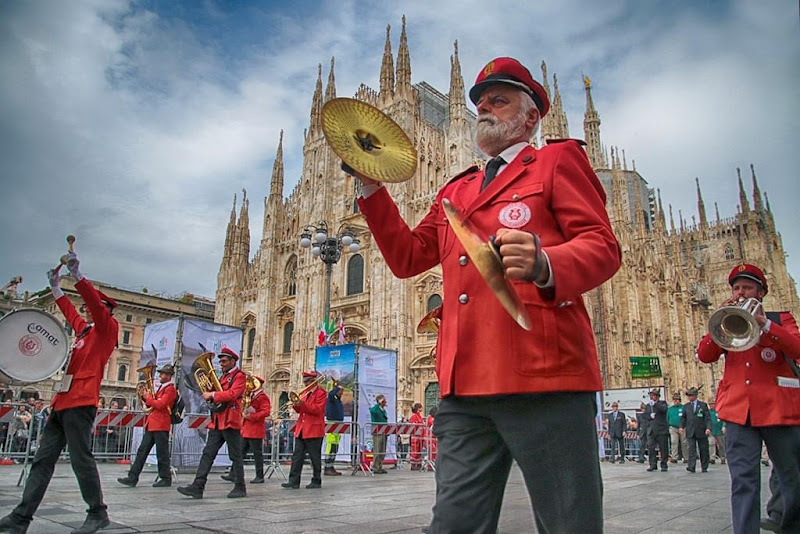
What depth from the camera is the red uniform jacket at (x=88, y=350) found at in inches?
176

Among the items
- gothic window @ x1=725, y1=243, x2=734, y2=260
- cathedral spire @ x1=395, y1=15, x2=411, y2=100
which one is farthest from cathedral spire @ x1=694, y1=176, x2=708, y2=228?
cathedral spire @ x1=395, y1=15, x2=411, y2=100

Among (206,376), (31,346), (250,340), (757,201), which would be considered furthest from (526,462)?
(757,201)

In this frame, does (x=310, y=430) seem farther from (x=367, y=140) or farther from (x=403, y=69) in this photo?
(x=403, y=69)

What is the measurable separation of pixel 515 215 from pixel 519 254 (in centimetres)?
46

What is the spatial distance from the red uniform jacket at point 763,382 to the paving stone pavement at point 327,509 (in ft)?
4.47

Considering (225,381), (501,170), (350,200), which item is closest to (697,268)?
(350,200)

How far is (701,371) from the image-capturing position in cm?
4100

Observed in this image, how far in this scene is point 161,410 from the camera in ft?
28.0

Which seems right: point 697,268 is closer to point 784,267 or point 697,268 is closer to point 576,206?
point 784,267

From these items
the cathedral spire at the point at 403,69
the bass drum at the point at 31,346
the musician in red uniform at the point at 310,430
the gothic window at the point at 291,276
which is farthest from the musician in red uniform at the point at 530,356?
the gothic window at the point at 291,276

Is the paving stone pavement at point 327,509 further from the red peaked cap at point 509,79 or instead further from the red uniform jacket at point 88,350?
the red peaked cap at point 509,79

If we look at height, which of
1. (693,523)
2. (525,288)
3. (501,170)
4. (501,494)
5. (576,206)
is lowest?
(693,523)

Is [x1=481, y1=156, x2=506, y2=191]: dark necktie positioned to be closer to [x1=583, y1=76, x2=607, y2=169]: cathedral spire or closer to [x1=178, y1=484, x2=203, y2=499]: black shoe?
[x1=178, y1=484, x2=203, y2=499]: black shoe

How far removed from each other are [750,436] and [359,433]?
10.2 m
